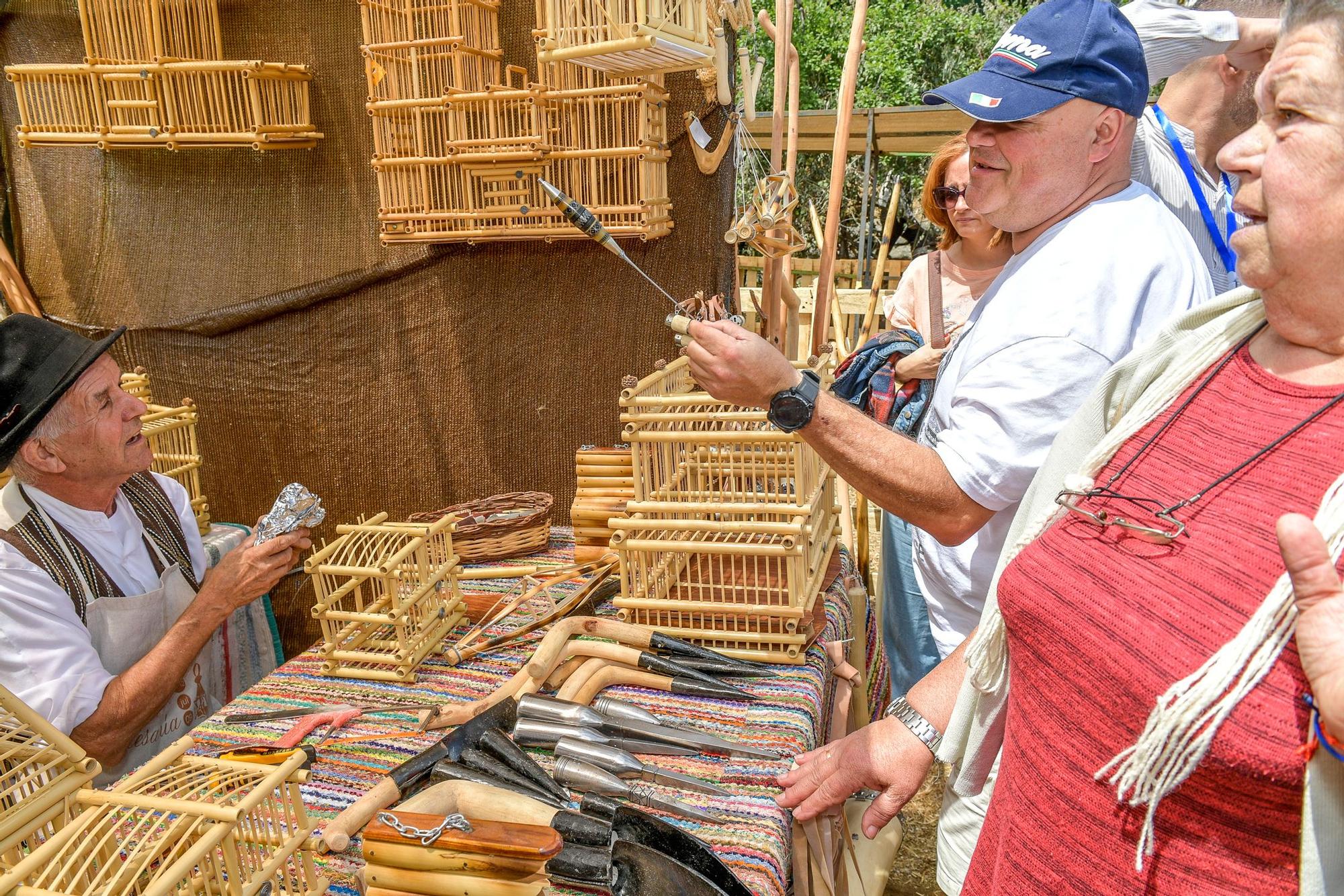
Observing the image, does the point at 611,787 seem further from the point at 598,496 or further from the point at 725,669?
the point at 598,496

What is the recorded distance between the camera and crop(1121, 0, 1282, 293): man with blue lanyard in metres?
1.95

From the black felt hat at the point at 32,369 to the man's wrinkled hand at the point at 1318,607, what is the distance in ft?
8.34

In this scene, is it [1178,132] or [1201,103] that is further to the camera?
[1201,103]

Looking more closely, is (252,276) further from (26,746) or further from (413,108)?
(26,746)

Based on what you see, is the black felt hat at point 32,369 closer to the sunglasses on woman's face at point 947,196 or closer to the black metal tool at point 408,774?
the black metal tool at point 408,774

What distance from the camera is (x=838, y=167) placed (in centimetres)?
269

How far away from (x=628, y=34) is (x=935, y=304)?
1568 millimetres

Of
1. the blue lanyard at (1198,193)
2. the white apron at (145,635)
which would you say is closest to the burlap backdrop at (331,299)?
the white apron at (145,635)

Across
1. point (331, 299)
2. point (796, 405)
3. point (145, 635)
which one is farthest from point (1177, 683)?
point (331, 299)

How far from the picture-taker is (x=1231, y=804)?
95 cm

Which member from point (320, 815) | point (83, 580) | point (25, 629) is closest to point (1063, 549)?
point (320, 815)

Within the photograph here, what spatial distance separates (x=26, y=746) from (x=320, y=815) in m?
0.50

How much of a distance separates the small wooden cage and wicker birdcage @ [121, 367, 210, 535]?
6.96 feet

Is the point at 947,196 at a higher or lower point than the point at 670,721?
higher
